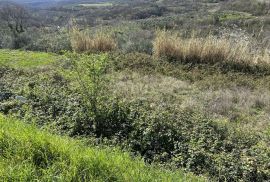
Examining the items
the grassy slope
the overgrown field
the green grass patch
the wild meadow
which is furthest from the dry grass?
the grassy slope

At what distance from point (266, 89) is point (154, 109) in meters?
3.20

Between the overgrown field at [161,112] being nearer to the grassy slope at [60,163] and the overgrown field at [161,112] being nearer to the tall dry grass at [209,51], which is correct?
the grassy slope at [60,163]

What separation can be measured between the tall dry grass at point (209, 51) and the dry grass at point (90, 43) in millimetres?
1930

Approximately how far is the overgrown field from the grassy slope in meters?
0.06

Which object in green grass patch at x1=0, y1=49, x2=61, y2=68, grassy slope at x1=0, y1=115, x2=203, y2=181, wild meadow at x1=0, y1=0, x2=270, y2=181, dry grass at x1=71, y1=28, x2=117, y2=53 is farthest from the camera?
dry grass at x1=71, y1=28, x2=117, y2=53

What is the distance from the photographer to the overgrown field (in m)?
5.25

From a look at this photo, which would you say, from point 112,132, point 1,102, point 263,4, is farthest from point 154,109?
point 263,4

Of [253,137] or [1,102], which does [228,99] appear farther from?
[1,102]

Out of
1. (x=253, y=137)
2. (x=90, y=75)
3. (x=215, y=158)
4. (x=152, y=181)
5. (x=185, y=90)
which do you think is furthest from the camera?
(x=185, y=90)

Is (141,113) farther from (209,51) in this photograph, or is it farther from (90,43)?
(90,43)

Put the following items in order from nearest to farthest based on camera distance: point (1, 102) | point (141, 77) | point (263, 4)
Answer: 1. point (1, 102)
2. point (141, 77)
3. point (263, 4)

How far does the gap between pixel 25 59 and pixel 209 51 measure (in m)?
5.37

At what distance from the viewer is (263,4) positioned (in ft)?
85.8

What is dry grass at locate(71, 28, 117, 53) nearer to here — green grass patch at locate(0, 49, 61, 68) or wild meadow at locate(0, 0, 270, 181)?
wild meadow at locate(0, 0, 270, 181)
